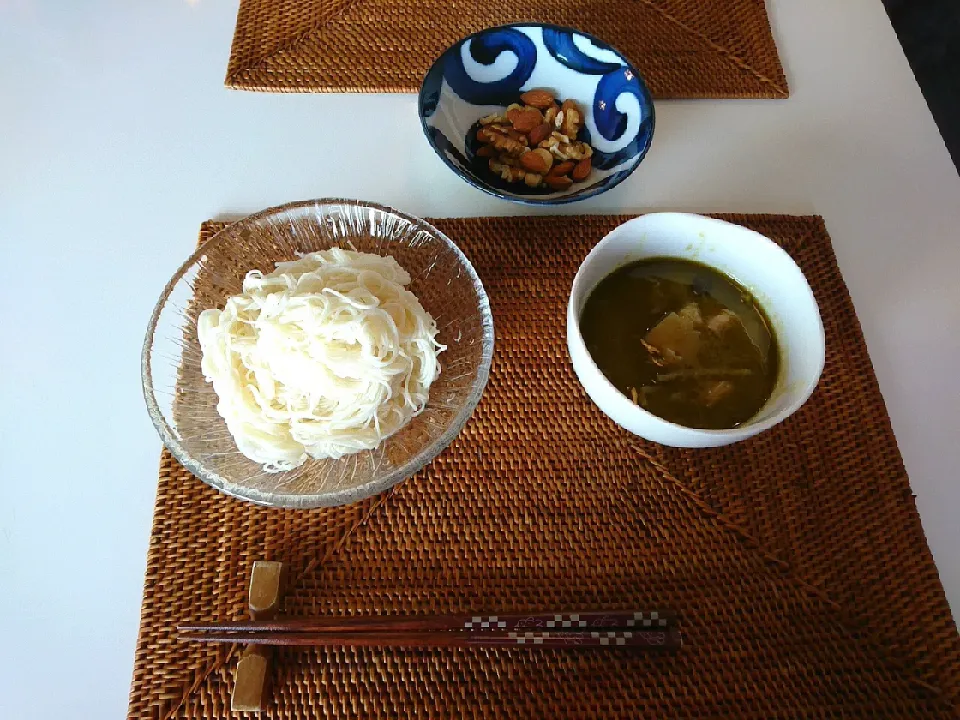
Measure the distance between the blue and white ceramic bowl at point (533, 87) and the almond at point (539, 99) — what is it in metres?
0.02

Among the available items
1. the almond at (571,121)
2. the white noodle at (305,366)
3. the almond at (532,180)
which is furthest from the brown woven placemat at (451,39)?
the white noodle at (305,366)

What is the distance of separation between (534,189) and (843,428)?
0.53 meters

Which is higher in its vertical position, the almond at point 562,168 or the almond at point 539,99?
the almond at point 539,99

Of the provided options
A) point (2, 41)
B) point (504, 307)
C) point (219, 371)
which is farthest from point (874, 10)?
point (2, 41)

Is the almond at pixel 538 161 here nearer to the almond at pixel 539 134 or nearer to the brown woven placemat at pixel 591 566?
the almond at pixel 539 134

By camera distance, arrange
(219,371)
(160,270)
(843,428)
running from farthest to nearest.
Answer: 1. (160,270)
2. (843,428)
3. (219,371)

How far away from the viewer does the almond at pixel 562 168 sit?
3.03ft

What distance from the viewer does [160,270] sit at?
36.6 inches

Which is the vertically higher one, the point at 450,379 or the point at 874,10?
the point at 874,10

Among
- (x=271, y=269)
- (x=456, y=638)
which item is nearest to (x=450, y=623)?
(x=456, y=638)

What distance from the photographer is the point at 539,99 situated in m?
0.96

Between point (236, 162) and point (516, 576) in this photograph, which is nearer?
point (516, 576)

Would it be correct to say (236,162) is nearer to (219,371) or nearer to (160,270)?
(160,270)

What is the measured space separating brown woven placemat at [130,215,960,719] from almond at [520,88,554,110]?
0.37 m
